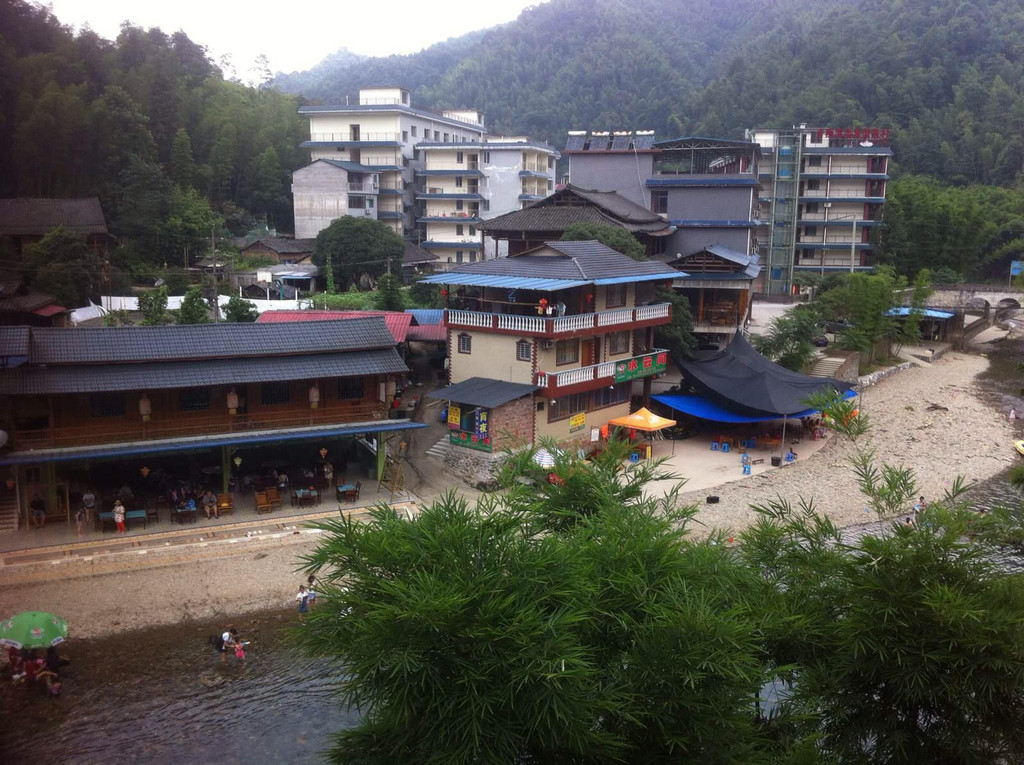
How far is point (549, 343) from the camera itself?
30641mm

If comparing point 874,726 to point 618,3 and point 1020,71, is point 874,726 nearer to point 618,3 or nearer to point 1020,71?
point 1020,71

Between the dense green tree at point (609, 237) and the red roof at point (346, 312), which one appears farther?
the dense green tree at point (609, 237)

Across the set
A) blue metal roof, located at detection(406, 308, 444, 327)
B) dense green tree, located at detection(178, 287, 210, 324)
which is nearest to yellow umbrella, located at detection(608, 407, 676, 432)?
blue metal roof, located at detection(406, 308, 444, 327)

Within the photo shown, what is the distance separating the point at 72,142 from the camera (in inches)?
1909

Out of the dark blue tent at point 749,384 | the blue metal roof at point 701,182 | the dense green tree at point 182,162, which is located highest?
the dense green tree at point 182,162

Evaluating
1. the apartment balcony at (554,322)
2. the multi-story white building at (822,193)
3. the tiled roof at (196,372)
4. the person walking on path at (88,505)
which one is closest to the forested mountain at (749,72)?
the multi-story white building at (822,193)

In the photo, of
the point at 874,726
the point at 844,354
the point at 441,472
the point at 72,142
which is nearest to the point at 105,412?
the point at 441,472

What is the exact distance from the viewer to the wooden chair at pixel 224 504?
80.1 feet

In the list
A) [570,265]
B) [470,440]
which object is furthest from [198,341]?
[570,265]

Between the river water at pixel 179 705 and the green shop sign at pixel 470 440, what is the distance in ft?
34.9

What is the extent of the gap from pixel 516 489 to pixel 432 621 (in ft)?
11.4

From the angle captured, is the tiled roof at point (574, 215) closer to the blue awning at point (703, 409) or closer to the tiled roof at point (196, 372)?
the blue awning at point (703, 409)

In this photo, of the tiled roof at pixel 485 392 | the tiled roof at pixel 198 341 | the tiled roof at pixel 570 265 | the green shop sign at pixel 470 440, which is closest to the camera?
the tiled roof at pixel 198 341

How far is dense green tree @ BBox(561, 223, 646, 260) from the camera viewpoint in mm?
38938
